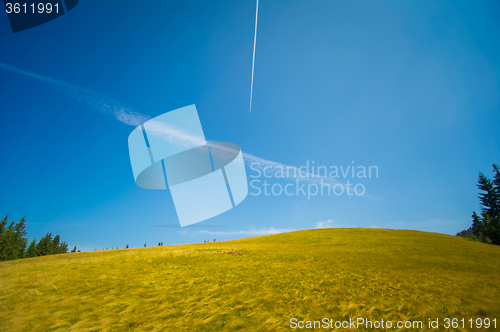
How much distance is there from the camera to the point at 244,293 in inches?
466

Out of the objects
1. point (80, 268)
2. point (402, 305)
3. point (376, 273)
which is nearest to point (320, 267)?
point (376, 273)

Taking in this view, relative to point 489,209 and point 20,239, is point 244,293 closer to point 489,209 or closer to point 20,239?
point 489,209

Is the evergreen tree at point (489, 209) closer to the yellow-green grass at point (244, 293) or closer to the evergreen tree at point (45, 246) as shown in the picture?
the yellow-green grass at point (244, 293)

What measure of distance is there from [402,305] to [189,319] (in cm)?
1026

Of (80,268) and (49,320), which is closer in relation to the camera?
(49,320)

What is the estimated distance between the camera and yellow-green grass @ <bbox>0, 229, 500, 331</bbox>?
943 centimetres

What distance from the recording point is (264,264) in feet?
58.6

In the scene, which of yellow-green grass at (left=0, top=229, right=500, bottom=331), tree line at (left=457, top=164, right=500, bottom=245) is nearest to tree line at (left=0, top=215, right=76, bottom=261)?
yellow-green grass at (left=0, top=229, right=500, bottom=331)

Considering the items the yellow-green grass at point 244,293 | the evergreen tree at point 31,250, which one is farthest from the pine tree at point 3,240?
the yellow-green grass at point 244,293

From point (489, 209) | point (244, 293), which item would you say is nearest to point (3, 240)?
point (244, 293)

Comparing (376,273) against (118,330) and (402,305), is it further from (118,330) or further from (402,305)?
(118,330)

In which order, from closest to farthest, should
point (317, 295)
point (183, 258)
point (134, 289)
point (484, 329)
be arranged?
1. point (484, 329)
2. point (317, 295)
3. point (134, 289)
4. point (183, 258)

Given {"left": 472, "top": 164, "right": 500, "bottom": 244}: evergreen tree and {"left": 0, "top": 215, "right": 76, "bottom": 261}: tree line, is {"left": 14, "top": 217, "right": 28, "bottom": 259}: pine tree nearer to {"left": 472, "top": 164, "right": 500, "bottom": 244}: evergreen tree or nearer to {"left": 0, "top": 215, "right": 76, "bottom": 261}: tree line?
{"left": 0, "top": 215, "right": 76, "bottom": 261}: tree line

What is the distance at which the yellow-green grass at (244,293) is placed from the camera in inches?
371
